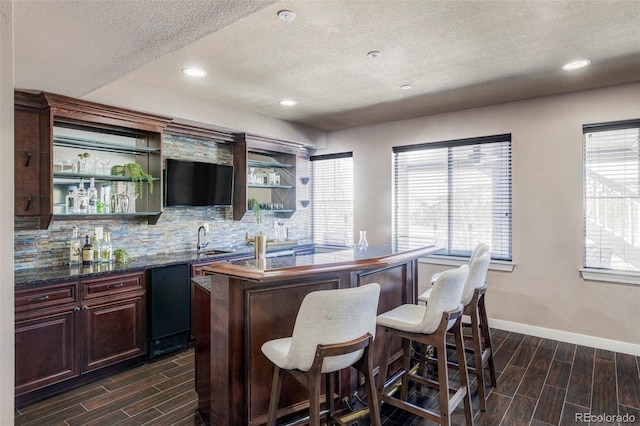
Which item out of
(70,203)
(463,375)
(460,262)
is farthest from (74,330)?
(460,262)

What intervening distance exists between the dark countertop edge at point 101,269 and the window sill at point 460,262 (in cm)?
244

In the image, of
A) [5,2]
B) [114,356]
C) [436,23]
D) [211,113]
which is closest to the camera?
[5,2]

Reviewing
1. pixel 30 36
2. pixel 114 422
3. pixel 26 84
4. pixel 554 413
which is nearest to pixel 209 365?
pixel 114 422

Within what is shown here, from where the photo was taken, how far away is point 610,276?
3691 mm

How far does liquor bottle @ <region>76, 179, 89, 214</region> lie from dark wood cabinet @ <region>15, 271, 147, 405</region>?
2.38 ft

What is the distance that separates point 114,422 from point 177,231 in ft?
7.48

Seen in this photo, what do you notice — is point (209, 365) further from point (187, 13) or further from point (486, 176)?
point (486, 176)

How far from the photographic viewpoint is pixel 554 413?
8.44 ft

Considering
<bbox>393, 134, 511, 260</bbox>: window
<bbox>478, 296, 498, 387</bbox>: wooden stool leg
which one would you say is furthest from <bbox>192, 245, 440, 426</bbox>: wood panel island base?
<bbox>393, 134, 511, 260</bbox>: window

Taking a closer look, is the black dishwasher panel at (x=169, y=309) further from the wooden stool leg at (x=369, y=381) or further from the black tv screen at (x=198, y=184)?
the wooden stool leg at (x=369, y=381)

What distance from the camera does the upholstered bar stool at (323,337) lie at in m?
1.71

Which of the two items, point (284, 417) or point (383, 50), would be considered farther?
point (383, 50)

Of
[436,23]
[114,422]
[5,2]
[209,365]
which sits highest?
[436,23]

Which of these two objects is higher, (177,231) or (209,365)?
(177,231)
